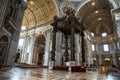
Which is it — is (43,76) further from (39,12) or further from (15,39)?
(39,12)

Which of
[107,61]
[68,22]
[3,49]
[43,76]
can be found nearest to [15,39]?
[3,49]

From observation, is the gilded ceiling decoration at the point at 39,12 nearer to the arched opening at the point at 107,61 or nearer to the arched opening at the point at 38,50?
the arched opening at the point at 38,50

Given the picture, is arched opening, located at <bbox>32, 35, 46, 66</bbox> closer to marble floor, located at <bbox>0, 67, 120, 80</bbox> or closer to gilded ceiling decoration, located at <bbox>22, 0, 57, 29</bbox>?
gilded ceiling decoration, located at <bbox>22, 0, 57, 29</bbox>

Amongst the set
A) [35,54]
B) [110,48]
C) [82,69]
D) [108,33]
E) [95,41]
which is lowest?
[82,69]

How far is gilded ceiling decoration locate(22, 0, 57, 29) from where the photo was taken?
16.9 m

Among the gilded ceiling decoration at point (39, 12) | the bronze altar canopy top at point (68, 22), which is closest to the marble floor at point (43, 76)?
the bronze altar canopy top at point (68, 22)

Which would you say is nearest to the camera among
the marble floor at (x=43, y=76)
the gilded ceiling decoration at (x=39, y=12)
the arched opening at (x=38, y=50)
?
the marble floor at (x=43, y=76)

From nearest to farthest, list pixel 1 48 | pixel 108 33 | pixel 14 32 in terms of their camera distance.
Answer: pixel 1 48
pixel 14 32
pixel 108 33

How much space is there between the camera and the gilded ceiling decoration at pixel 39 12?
16898 mm

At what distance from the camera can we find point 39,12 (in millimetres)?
18562

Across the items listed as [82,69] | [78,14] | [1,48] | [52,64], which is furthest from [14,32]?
[78,14]

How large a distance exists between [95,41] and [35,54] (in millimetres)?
17712

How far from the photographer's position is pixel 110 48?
26766 millimetres

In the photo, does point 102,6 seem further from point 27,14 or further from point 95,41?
point 27,14
